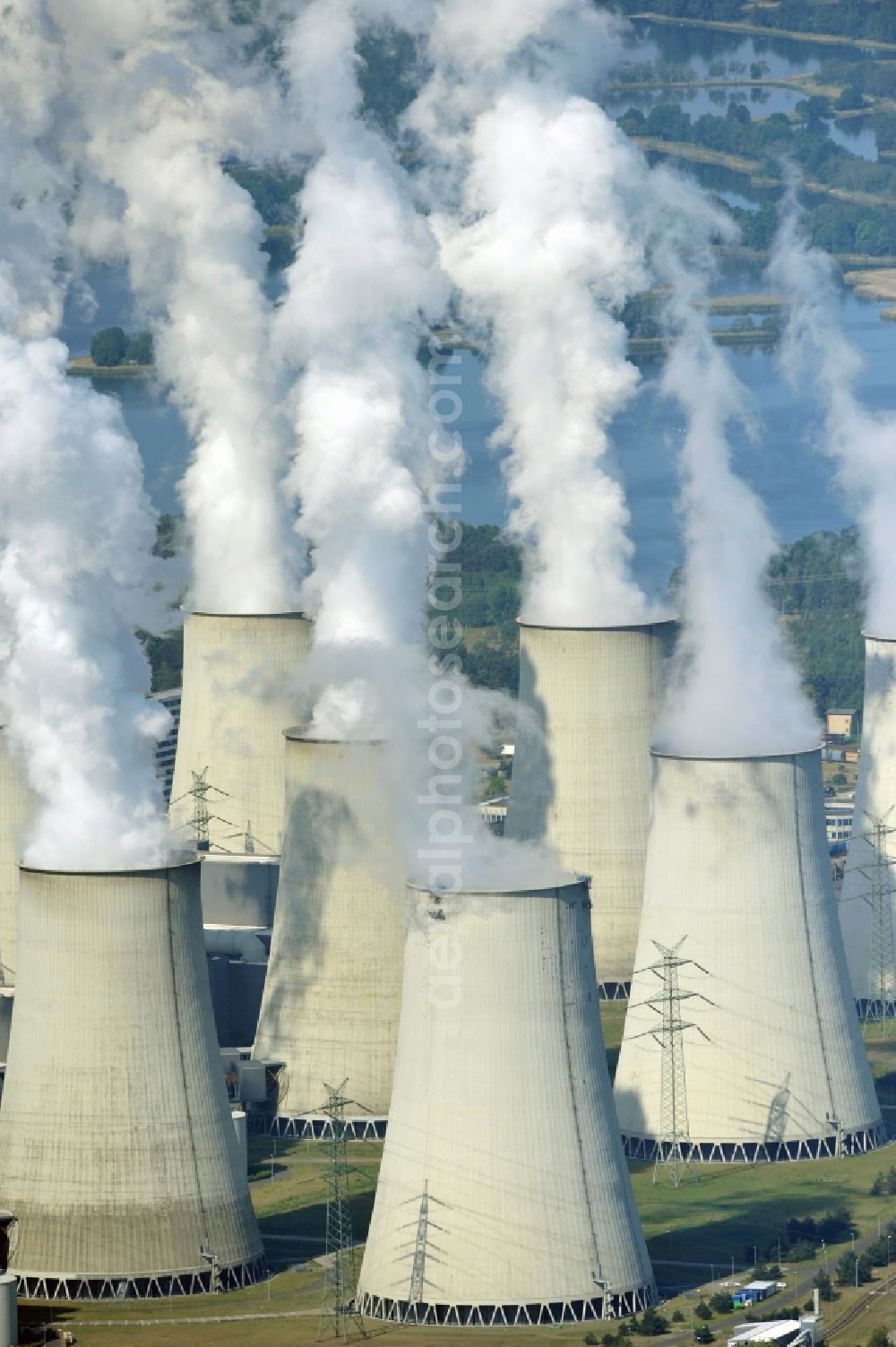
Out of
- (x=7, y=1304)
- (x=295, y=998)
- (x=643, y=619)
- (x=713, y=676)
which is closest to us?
(x=7, y=1304)

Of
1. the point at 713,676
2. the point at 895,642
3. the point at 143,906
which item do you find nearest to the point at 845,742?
the point at 895,642

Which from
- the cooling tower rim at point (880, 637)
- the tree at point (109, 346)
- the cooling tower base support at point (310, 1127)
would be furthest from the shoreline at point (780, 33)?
the cooling tower base support at point (310, 1127)

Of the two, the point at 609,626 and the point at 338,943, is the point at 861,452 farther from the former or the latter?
the point at 338,943

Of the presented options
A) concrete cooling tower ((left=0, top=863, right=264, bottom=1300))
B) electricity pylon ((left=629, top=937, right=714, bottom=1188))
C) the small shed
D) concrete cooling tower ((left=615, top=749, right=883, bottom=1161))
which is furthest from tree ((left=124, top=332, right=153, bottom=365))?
the small shed

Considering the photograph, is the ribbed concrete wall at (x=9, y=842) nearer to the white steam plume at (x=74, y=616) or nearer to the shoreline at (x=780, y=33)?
the white steam plume at (x=74, y=616)

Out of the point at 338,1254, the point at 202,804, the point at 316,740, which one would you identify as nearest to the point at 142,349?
the point at 202,804

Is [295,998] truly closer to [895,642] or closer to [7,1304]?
[7,1304]
